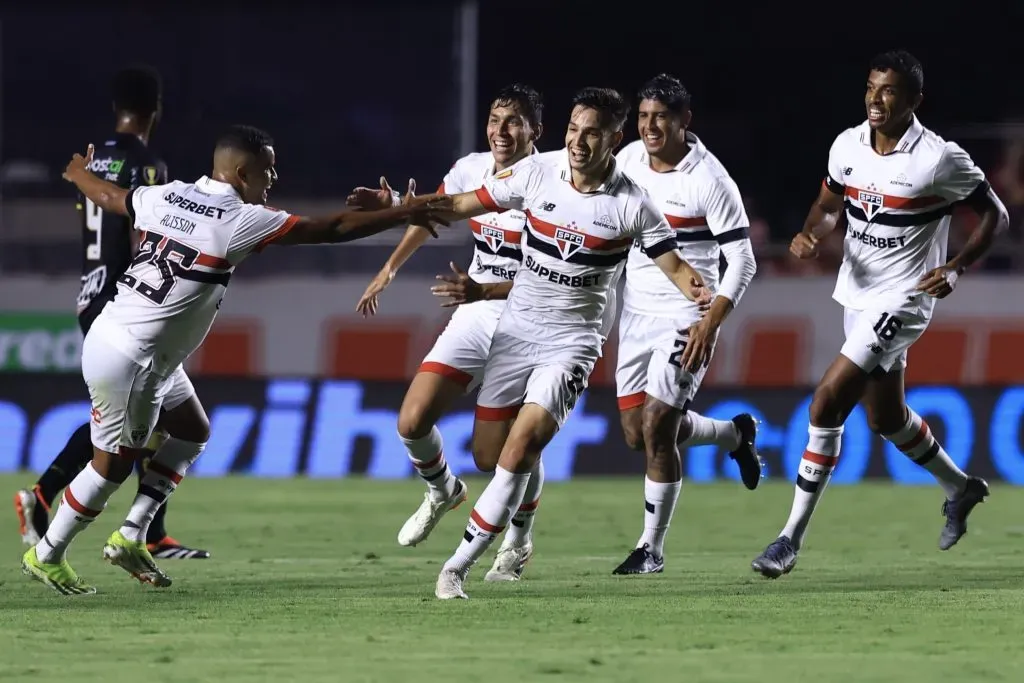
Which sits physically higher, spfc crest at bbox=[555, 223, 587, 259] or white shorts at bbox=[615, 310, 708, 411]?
spfc crest at bbox=[555, 223, 587, 259]

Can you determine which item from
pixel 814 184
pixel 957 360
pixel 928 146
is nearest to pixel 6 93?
pixel 814 184

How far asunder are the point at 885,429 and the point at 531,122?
230 cm

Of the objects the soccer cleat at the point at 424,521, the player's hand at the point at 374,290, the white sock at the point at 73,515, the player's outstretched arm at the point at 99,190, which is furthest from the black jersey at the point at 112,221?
the soccer cleat at the point at 424,521

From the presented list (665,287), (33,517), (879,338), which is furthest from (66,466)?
(879,338)

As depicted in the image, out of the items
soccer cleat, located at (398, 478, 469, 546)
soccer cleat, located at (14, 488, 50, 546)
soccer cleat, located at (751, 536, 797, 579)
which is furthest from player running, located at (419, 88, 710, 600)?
soccer cleat, located at (14, 488, 50, 546)

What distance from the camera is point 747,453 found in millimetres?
9680

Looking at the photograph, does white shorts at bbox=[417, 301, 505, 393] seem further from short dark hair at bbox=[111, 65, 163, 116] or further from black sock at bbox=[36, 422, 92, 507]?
short dark hair at bbox=[111, 65, 163, 116]

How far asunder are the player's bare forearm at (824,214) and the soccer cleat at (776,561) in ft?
4.97

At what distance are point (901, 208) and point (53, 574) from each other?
165 inches

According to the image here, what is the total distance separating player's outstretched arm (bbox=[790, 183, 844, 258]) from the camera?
8266 millimetres

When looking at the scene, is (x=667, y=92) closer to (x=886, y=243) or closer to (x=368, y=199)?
(x=886, y=243)

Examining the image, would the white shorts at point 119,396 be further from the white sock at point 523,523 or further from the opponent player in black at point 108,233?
the white sock at point 523,523

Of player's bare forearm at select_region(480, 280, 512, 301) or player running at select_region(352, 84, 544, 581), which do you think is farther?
player running at select_region(352, 84, 544, 581)

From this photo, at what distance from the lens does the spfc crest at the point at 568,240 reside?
295 inches
